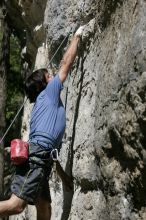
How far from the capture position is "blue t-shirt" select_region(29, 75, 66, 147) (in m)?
5.63

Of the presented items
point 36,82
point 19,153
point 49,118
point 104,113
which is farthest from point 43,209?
point 104,113

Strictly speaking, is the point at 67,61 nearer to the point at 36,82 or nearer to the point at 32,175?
the point at 36,82

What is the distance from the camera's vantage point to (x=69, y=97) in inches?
260

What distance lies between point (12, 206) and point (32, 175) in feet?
1.25

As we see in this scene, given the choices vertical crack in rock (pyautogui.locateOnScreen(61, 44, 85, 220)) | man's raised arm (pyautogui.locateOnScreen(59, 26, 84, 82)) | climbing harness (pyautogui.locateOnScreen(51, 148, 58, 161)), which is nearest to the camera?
climbing harness (pyautogui.locateOnScreen(51, 148, 58, 161))

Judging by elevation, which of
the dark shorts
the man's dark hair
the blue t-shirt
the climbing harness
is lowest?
the dark shorts

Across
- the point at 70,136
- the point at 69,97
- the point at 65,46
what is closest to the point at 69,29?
the point at 65,46

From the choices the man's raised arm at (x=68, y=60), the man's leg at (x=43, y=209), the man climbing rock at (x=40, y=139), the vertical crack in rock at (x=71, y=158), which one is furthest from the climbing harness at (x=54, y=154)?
the man's raised arm at (x=68, y=60)

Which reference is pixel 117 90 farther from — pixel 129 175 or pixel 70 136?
pixel 70 136

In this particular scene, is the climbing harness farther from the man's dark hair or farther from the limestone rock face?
the man's dark hair

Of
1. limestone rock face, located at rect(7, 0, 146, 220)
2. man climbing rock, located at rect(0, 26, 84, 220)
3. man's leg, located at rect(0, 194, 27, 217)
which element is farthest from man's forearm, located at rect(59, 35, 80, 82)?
man's leg, located at rect(0, 194, 27, 217)

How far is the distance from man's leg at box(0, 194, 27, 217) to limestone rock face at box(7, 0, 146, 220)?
2.19ft

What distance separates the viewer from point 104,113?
501cm

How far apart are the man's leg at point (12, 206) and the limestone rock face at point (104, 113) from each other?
67 cm
